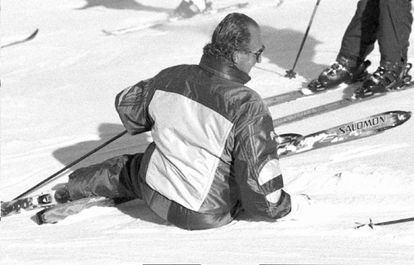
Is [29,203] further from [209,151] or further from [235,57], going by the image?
[235,57]

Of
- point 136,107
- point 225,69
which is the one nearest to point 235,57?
point 225,69

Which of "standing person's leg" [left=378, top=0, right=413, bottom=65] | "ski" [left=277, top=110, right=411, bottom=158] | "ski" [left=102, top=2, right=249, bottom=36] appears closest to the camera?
"ski" [left=277, top=110, right=411, bottom=158]

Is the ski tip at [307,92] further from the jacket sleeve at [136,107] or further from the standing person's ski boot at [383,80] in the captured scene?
the jacket sleeve at [136,107]

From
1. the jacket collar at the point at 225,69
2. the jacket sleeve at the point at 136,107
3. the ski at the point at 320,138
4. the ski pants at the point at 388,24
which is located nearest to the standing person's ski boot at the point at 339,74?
the ski pants at the point at 388,24

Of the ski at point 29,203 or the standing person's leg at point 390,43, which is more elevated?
the standing person's leg at point 390,43

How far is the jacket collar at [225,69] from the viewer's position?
4.02 meters

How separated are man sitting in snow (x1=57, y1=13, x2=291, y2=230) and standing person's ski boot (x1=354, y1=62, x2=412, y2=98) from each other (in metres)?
2.48

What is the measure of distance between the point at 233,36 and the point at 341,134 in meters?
1.70

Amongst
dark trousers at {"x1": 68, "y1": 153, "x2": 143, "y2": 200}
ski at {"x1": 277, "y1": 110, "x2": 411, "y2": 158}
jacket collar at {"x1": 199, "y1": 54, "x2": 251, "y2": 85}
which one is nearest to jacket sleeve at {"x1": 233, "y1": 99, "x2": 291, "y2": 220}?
jacket collar at {"x1": 199, "y1": 54, "x2": 251, "y2": 85}

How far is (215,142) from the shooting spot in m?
3.97

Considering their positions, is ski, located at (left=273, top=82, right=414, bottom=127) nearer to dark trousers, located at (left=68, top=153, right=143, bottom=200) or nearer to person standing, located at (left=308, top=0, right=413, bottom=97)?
person standing, located at (left=308, top=0, right=413, bottom=97)

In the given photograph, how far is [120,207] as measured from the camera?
480cm

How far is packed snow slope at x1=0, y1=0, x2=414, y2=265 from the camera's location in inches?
148

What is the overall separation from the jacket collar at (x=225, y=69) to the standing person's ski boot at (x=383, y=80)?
256 cm
